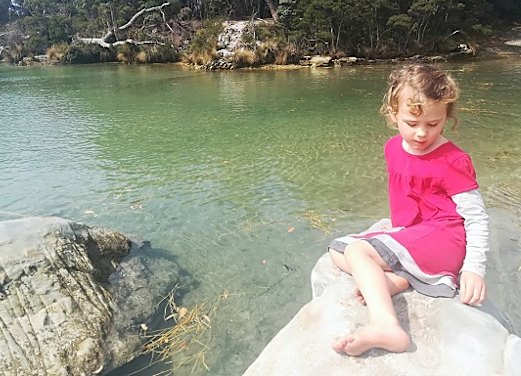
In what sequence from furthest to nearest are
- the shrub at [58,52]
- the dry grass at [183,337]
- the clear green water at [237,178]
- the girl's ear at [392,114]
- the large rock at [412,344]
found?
the shrub at [58,52]
the clear green water at [237,178]
the dry grass at [183,337]
the girl's ear at [392,114]
the large rock at [412,344]

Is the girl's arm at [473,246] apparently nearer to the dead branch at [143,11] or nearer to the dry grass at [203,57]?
the dry grass at [203,57]

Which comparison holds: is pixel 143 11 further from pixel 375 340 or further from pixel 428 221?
pixel 375 340

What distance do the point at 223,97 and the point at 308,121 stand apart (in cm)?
438

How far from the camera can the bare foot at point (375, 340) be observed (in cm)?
172

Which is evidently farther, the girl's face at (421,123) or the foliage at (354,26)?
the foliage at (354,26)

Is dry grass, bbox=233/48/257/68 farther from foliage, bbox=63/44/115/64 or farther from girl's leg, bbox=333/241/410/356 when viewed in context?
girl's leg, bbox=333/241/410/356

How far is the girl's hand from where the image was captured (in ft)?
6.38

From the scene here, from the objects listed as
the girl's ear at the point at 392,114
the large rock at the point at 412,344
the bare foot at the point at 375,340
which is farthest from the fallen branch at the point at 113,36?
the bare foot at the point at 375,340

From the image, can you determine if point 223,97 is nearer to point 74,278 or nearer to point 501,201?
point 501,201

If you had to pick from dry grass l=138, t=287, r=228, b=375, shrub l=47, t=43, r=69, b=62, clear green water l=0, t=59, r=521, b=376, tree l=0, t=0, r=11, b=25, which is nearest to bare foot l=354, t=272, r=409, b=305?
clear green water l=0, t=59, r=521, b=376

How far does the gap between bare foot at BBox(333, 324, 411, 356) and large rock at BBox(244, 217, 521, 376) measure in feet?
0.13

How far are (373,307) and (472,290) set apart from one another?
478 mm

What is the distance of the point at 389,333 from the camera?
1731 mm

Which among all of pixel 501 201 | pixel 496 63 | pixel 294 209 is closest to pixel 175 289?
pixel 294 209
